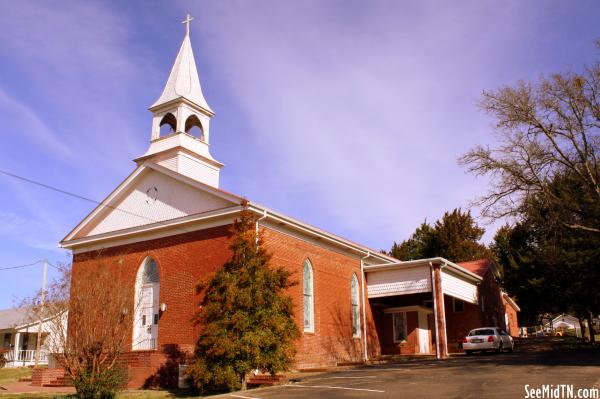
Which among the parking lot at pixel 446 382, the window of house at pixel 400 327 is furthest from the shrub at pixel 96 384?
the window of house at pixel 400 327

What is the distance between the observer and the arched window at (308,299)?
2394 cm

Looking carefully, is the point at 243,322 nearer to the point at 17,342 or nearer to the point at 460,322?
the point at 460,322

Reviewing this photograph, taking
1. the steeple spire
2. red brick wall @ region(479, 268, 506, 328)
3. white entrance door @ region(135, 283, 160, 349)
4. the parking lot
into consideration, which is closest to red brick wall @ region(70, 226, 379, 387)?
white entrance door @ region(135, 283, 160, 349)

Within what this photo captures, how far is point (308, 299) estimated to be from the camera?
24.3 metres

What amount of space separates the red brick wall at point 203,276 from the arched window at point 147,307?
366 millimetres

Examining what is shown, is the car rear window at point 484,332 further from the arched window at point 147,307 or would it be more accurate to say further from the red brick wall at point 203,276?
the arched window at point 147,307

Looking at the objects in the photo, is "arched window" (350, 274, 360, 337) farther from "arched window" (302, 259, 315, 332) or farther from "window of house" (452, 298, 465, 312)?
"window of house" (452, 298, 465, 312)

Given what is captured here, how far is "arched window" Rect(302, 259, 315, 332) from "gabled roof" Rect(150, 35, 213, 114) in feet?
29.4

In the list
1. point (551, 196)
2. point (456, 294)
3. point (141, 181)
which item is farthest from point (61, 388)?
point (551, 196)

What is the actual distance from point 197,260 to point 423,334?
51.9 ft

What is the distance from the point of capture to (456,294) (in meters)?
29.3

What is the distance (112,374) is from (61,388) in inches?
236

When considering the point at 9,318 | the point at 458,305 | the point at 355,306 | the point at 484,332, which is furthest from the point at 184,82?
the point at 9,318

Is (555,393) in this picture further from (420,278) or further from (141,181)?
(141,181)
